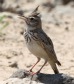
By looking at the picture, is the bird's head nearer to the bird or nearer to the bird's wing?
the bird

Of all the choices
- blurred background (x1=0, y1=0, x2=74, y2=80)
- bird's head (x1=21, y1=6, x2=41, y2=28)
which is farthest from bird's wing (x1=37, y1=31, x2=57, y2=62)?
blurred background (x1=0, y1=0, x2=74, y2=80)

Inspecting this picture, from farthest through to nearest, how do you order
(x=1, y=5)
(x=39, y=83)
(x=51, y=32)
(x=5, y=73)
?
(x=1, y=5), (x=51, y=32), (x=5, y=73), (x=39, y=83)

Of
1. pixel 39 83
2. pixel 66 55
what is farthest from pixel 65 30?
pixel 39 83

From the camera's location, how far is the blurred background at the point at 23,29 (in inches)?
468

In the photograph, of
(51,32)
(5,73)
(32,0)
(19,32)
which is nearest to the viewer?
(5,73)

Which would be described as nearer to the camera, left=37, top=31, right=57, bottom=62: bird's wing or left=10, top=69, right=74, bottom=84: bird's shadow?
left=10, top=69, right=74, bottom=84: bird's shadow

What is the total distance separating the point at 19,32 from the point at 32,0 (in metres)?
5.39

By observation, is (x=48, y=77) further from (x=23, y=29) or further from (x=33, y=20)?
(x=23, y=29)

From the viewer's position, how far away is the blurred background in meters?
11.9

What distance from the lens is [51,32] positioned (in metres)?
15.5

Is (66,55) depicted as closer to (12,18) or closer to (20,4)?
(12,18)

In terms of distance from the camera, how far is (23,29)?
48.4ft

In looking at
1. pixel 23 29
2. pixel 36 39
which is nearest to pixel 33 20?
pixel 36 39

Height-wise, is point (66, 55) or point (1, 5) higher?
point (1, 5)
